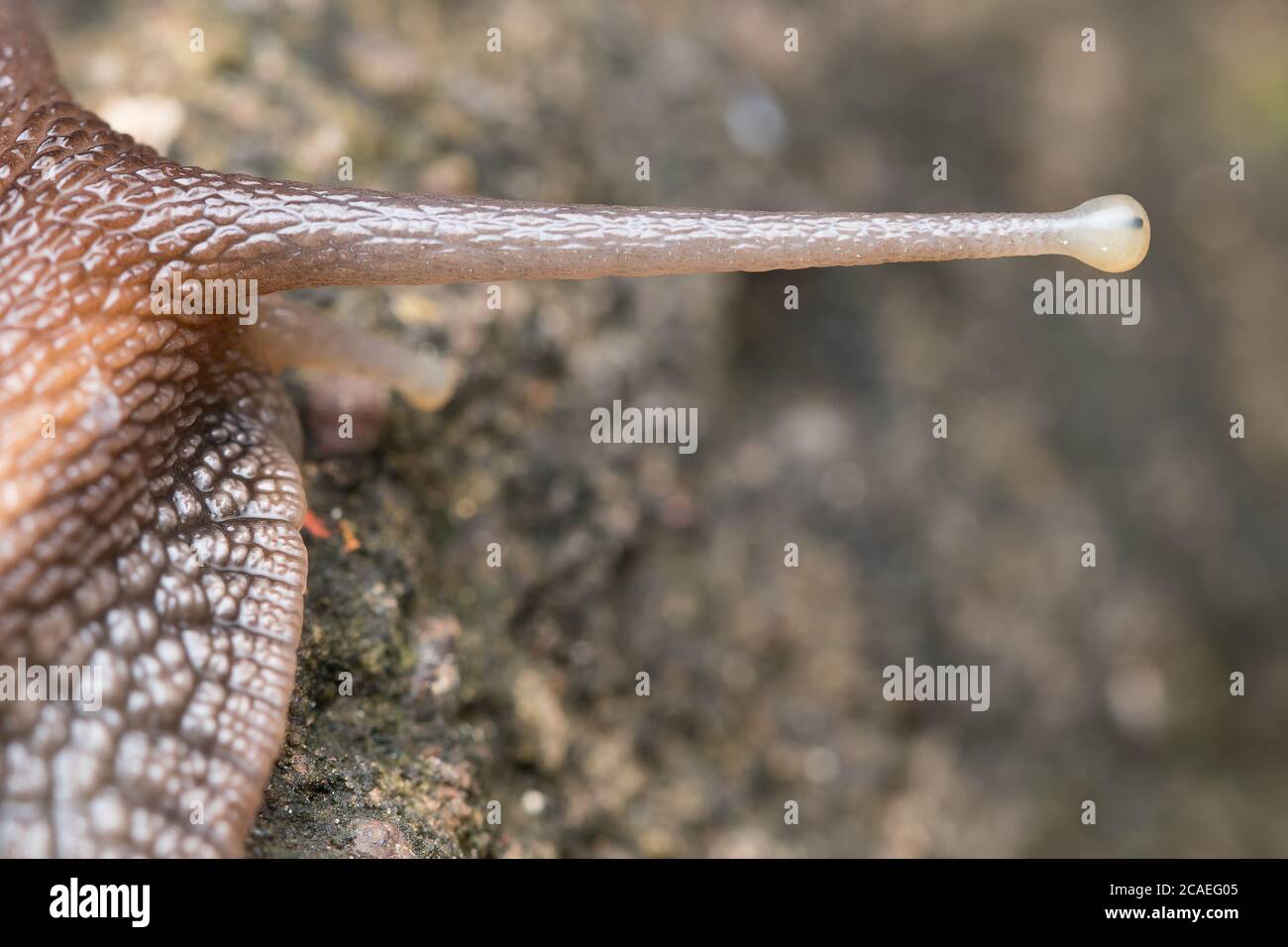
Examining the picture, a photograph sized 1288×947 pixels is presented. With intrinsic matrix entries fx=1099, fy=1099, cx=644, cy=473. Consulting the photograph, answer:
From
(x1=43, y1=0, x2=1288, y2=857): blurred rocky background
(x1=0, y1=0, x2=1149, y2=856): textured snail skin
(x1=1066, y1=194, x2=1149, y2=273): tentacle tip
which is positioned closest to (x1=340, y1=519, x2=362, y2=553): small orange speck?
(x1=43, y1=0, x2=1288, y2=857): blurred rocky background

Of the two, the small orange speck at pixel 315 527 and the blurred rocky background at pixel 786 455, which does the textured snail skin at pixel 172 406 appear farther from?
the blurred rocky background at pixel 786 455

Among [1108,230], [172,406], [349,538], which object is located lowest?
[349,538]

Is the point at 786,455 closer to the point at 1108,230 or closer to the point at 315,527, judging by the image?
the point at 1108,230

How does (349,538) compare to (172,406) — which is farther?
(349,538)

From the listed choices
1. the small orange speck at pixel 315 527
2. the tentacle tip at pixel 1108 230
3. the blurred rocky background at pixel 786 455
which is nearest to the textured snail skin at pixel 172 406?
the tentacle tip at pixel 1108 230

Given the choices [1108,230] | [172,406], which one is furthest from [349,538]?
[1108,230]

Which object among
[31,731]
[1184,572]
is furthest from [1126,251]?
[1184,572]

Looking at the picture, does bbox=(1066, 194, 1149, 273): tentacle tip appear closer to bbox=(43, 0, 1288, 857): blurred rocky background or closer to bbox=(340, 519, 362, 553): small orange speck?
bbox=(43, 0, 1288, 857): blurred rocky background

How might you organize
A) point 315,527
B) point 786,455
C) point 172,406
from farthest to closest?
1. point 786,455
2. point 315,527
3. point 172,406
